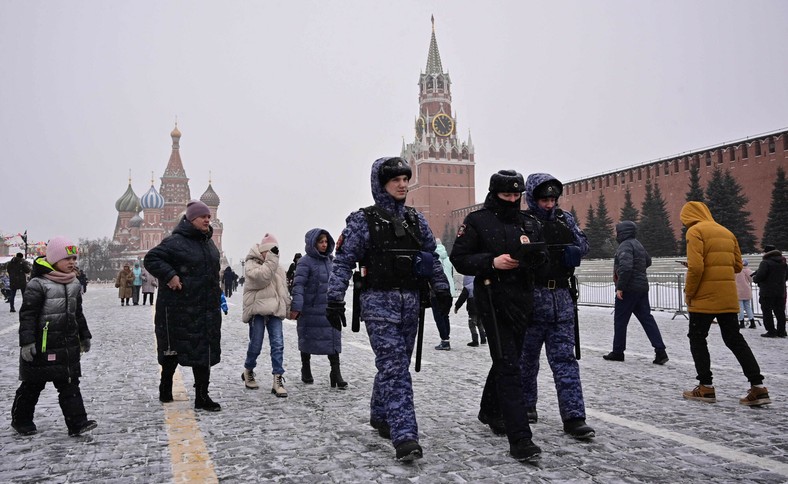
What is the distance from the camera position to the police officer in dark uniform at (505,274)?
11.0ft

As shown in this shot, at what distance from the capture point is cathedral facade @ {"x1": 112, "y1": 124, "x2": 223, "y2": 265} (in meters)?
93.4

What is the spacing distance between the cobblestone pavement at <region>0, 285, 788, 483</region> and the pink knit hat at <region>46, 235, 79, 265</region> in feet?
3.86

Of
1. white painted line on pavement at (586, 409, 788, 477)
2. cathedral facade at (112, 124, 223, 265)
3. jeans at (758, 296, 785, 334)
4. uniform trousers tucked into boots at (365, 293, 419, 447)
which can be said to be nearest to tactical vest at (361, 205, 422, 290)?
uniform trousers tucked into boots at (365, 293, 419, 447)

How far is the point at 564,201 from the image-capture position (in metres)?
63.5

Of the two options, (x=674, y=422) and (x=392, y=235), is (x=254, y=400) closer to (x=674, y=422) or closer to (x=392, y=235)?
(x=392, y=235)

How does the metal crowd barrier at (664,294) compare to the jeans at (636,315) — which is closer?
the jeans at (636,315)

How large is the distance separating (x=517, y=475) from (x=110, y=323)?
12.7m

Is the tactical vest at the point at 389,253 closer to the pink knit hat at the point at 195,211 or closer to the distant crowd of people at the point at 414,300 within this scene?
the distant crowd of people at the point at 414,300

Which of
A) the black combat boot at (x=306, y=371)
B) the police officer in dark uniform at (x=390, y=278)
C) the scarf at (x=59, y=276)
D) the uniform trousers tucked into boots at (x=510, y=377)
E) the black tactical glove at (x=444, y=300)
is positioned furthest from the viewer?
the black combat boot at (x=306, y=371)

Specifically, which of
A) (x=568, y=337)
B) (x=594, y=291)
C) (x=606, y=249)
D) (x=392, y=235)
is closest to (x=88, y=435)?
(x=392, y=235)

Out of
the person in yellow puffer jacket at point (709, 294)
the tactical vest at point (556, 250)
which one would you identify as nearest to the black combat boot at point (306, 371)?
the tactical vest at point (556, 250)

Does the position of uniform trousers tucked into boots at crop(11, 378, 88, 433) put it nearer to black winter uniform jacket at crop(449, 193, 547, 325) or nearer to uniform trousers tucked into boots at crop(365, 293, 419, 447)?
uniform trousers tucked into boots at crop(365, 293, 419, 447)

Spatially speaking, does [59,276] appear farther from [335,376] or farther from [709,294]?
[709,294]

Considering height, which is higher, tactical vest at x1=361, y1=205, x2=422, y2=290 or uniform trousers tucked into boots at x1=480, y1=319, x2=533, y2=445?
tactical vest at x1=361, y1=205, x2=422, y2=290
